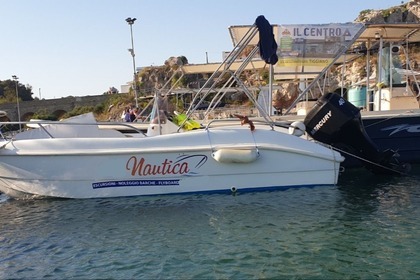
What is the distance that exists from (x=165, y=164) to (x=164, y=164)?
2 cm

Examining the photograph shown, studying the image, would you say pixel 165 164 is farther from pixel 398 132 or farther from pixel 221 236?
pixel 398 132

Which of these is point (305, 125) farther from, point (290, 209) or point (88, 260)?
point (88, 260)

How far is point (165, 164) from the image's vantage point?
25.1 ft

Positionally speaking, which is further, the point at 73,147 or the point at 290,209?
the point at 73,147

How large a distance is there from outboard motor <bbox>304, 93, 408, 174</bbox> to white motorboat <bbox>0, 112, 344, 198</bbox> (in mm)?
654

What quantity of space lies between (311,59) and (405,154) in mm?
3174

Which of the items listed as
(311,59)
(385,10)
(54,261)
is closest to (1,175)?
(54,261)

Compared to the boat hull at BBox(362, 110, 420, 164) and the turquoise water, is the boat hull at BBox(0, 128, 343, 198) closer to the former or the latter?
the turquoise water

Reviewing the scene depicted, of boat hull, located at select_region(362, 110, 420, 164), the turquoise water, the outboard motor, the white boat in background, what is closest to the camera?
the turquoise water

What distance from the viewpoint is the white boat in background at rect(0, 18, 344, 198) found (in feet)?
24.9

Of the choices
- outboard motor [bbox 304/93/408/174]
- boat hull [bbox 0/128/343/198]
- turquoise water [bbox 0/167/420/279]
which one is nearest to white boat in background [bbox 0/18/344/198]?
boat hull [bbox 0/128/343/198]

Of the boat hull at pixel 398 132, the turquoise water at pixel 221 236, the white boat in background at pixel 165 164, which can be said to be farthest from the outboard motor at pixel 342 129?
the boat hull at pixel 398 132

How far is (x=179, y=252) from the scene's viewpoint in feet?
17.2

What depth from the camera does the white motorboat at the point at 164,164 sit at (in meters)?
7.59
